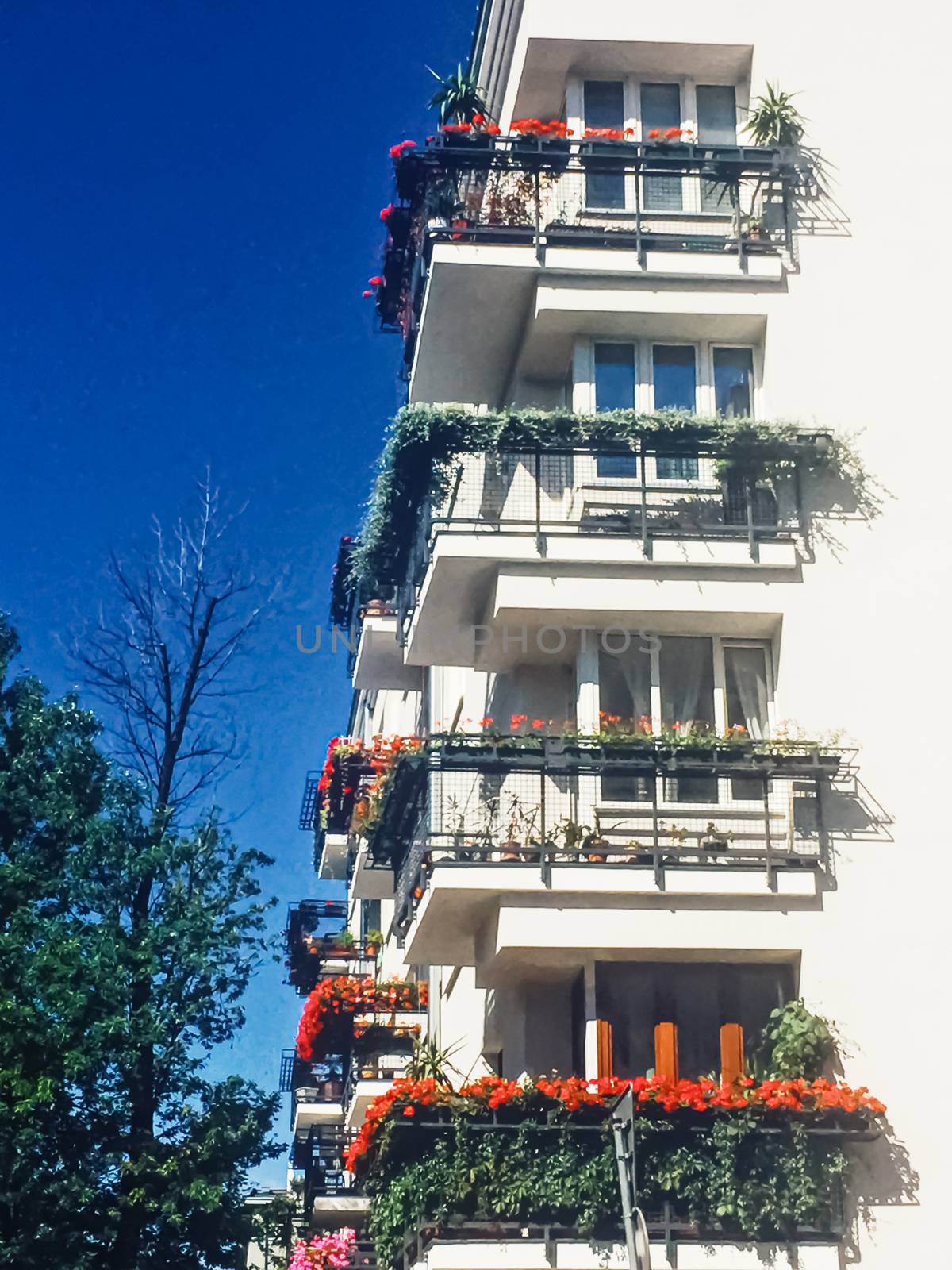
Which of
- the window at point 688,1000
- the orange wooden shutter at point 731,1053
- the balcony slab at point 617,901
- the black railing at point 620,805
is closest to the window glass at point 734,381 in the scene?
the black railing at point 620,805

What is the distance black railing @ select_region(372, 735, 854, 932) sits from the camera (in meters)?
19.1

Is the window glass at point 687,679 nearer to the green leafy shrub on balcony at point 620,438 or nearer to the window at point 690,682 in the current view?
the window at point 690,682

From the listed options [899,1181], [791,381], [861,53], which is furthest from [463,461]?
[899,1181]

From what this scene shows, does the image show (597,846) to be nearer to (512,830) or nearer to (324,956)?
(512,830)

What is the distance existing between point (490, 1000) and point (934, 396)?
27.0 feet

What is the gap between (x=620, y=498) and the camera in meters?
21.3

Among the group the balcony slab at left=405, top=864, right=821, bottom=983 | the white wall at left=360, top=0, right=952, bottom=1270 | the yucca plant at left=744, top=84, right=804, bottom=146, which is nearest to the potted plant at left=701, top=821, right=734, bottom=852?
the balcony slab at left=405, top=864, right=821, bottom=983

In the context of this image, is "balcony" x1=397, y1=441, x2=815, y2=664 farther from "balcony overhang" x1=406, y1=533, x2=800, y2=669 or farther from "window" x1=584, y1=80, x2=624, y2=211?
"window" x1=584, y1=80, x2=624, y2=211

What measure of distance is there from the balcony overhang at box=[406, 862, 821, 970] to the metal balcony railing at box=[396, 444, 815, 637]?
3.54m

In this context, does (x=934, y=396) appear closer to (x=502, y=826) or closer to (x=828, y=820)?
(x=828, y=820)

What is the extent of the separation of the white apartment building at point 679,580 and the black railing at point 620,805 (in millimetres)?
39

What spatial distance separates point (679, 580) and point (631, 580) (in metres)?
0.50

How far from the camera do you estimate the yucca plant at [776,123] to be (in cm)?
2222

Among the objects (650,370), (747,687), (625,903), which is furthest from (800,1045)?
(650,370)
